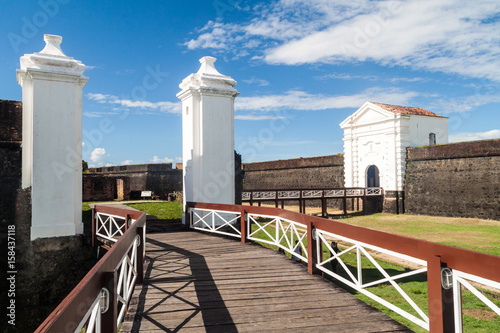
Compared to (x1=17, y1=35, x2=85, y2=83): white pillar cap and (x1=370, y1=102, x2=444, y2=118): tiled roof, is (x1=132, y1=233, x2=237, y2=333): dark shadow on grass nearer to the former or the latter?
(x1=17, y1=35, x2=85, y2=83): white pillar cap

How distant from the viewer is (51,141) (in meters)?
8.52

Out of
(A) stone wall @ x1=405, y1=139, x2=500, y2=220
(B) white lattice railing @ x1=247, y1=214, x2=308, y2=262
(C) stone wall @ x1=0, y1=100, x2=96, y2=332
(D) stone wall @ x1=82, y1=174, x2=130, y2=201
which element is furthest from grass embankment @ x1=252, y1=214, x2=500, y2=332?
(D) stone wall @ x1=82, y1=174, x2=130, y2=201

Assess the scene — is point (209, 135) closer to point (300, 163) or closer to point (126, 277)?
point (126, 277)

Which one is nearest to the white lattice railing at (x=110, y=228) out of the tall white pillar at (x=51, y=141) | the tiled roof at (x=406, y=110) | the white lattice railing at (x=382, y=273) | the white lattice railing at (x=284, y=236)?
the tall white pillar at (x=51, y=141)

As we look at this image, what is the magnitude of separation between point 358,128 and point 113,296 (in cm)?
2462

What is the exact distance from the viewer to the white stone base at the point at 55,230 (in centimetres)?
830

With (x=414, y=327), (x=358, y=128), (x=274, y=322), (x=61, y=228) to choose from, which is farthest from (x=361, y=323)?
(x=358, y=128)

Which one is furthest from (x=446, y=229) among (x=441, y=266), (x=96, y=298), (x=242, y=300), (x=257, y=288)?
(x=96, y=298)

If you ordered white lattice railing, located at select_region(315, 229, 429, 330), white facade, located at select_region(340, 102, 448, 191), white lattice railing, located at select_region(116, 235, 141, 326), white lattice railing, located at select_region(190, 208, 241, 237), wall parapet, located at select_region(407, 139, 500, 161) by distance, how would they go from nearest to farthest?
white lattice railing, located at select_region(315, 229, 429, 330) → white lattice railing, located at select_region(116, 235, 141, 326) → white lattice railing, located at select_region(190, 208, 241, 237) → wall parapet, located at select_region(407, 139, 500, 161) → white facade, located at select_region(340, 102, 448, 191)

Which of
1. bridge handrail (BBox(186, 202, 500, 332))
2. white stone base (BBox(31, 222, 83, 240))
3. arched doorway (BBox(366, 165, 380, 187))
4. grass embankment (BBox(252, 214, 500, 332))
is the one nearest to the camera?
bridge handrail (BBox(186, 202, 500, 332))

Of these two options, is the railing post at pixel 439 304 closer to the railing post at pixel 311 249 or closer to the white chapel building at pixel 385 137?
the railing post at pixel 311 249

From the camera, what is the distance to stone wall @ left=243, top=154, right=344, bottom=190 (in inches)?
1080

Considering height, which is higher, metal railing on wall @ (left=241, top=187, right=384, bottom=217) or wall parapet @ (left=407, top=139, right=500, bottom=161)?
wall parapet @ (left=407, top=139, right=500, bottom=161)

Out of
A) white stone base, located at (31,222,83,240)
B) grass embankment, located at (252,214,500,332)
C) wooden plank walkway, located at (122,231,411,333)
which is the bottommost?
grass embankment, located at (252,214,500,332)
